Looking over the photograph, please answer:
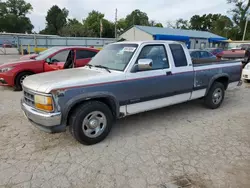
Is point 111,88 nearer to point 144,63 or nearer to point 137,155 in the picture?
point 144,63

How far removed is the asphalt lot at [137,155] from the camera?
2568 mm

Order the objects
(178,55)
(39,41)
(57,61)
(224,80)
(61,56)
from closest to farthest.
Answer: (178,55) < (224,80) < (57,61) < (61,56) < (39,41)

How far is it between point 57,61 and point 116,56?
13.2 feet

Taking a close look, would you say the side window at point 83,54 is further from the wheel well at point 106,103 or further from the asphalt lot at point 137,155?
the wheel well at point 106,103

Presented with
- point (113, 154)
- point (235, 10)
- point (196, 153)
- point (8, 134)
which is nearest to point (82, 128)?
point (113, 154)

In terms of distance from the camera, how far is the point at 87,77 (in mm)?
3234

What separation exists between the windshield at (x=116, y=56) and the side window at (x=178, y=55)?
976mm

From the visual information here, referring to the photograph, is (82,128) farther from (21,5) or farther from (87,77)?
(21,5)

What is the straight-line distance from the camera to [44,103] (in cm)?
289

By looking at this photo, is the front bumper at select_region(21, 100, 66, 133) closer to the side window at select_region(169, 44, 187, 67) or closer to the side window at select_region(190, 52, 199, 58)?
the side window at select_region(169, 44, 187, 67)

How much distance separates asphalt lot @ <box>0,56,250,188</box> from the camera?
2.57 meters

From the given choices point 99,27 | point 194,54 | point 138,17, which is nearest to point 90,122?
point 194,54

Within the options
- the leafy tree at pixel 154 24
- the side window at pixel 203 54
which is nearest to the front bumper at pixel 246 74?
the side window at pixel 203 54

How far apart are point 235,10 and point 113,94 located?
217 feet
